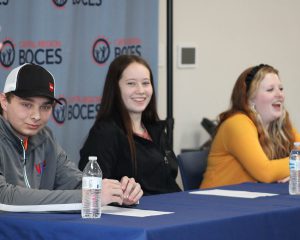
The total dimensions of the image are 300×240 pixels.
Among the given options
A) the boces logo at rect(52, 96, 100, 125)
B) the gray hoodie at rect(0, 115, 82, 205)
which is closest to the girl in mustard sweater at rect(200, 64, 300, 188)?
the boces logo at rect(52, 96, 100, 125)

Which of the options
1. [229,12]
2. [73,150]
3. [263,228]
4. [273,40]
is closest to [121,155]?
[73,150]

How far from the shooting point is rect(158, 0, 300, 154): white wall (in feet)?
18.5

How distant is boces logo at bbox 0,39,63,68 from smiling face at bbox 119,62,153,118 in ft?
2.17

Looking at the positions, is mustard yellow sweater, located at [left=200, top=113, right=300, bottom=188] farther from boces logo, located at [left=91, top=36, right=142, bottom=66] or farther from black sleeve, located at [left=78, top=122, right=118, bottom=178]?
boces logo, located at [left=91, top=36, right=142, bottom=66]

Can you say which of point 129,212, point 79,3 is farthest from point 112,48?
point 129,212

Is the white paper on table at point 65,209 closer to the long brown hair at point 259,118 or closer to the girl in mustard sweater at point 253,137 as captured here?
the girl in mustard sweater at point 253,137

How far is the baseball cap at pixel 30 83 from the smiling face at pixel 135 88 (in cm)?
97

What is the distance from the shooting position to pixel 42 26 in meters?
4.48

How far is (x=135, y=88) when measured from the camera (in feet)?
13.2

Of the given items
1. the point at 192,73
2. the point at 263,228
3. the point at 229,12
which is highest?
the point at 229,12

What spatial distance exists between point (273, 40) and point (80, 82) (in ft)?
7.08

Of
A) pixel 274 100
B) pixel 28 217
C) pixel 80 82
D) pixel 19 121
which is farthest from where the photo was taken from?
pixel 80 82

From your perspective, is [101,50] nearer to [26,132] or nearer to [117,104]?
[117,104]

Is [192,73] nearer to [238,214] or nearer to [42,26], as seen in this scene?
[42,26]
